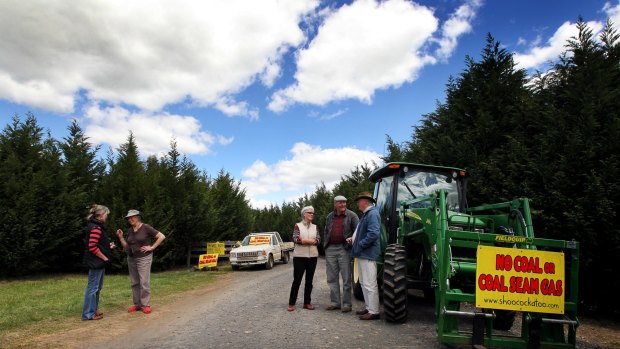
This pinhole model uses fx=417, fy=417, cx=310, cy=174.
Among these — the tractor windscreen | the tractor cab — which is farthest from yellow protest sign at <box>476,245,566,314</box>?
the tractor windscreen

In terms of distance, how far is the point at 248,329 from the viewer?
610 centimetres

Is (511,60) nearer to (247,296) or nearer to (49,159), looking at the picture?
(247,296)

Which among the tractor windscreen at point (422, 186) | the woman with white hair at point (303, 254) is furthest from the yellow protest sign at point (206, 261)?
the tractor windscreen at point (422, 186)

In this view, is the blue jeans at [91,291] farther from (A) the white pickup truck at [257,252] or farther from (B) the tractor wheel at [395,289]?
(A) the white pickup truck at [257,252]

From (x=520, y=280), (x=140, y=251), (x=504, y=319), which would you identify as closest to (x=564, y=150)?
(x=504, y=319)

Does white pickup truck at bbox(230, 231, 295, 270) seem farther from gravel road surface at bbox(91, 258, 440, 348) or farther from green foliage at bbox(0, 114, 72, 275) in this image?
gravel road surface at bbox(91, 258, 440, 348)

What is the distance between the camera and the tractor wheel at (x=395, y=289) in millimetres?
6223

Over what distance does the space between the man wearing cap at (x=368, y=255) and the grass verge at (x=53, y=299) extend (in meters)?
4.72

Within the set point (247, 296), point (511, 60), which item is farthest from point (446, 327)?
point (511, 60)

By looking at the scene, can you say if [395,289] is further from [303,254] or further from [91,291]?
[91,291]

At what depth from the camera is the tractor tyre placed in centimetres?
589

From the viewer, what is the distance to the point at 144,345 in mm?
5363

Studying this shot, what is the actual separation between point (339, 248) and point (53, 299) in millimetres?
6797

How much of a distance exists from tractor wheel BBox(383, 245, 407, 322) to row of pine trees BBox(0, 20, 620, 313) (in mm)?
3557
